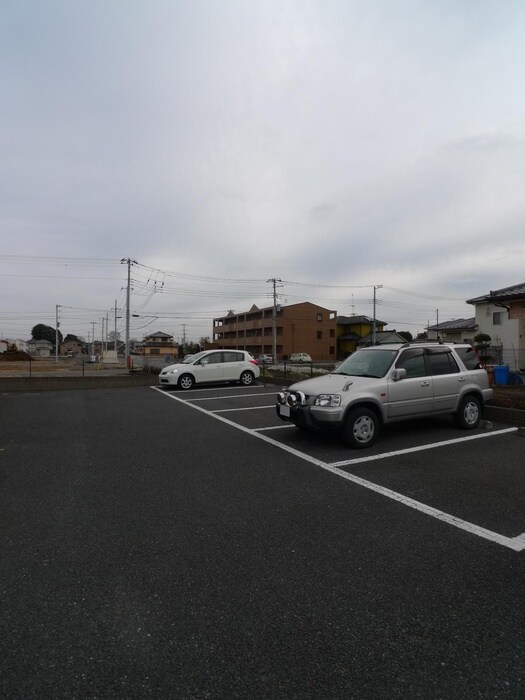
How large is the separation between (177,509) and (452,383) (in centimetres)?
500

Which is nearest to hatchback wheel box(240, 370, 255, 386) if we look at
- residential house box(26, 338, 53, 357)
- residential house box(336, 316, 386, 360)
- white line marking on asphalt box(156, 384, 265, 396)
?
white line marking on asphalt box(156, 384, 265, 396)

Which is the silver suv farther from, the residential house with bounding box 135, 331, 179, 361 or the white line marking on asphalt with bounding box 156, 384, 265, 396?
the residential house with bounding box 135, 331, 179, 361

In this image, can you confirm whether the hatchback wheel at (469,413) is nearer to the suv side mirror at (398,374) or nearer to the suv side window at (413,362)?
the suv side window at (413,362)

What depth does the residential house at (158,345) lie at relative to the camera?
305 feet

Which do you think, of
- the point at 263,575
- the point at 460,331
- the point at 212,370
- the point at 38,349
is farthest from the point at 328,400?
the point at 38,349

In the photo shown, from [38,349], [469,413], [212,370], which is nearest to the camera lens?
[469,413]

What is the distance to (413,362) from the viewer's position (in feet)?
21.5

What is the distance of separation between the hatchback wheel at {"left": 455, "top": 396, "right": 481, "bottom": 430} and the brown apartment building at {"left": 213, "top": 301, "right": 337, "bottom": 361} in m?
49.3

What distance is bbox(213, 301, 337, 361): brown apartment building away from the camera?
59469 mm

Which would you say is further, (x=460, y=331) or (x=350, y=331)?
(x=350, y=331)

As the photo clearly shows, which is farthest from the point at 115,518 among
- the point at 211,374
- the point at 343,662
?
the point at 211,374

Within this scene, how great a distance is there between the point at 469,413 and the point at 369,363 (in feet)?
6.63

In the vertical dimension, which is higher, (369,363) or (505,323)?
(505,323)

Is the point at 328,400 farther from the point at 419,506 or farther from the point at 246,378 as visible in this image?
the point at 246,378
